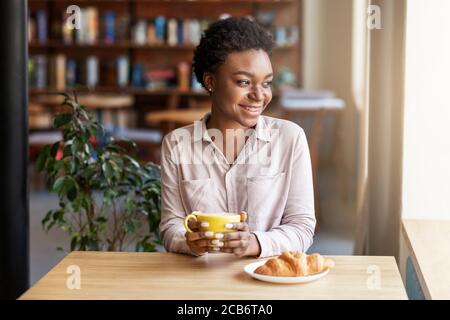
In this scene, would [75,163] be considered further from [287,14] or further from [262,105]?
[287,14]

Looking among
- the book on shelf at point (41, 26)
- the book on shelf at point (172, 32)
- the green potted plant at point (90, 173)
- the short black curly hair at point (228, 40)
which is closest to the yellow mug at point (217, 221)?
the short black curly hair at point (228, 40)

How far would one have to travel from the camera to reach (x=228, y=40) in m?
1.96

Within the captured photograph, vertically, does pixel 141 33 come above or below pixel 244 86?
above

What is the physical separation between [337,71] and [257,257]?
6748 millimetres

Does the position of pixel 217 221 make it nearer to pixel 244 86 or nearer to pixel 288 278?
pixel 288 278

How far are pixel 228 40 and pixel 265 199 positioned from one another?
420 millimetres

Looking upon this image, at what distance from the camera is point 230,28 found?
1988 millimetres

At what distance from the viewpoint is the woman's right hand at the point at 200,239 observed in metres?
1.64

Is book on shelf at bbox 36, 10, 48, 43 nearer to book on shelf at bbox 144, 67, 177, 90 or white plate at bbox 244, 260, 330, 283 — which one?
book on shelf at bbox 144, 67, 177, 90

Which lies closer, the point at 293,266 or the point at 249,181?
the point at 293,266

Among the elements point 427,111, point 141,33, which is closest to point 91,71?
point 141,33

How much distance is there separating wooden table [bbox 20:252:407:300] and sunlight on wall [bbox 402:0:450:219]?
3.11 ft

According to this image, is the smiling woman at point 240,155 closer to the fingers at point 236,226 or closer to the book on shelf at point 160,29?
the fingers at point 236,226
